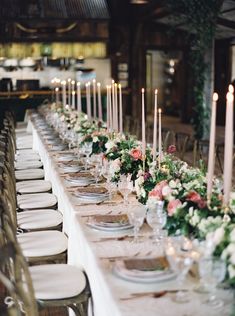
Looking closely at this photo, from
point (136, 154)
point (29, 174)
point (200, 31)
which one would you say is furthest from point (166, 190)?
point (200, 31)

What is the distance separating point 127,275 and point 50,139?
4.66m

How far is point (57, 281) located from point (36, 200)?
196 centimetres

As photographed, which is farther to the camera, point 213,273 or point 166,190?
point 166,190

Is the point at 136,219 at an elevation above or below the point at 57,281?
above

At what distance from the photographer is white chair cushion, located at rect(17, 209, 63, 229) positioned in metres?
4.10

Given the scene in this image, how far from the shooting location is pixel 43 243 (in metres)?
3.63

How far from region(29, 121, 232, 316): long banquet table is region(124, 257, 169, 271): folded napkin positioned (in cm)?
8

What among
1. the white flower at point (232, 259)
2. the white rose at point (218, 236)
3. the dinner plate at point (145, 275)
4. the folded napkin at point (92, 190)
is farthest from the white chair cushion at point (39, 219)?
the white flower at point (232, 259)

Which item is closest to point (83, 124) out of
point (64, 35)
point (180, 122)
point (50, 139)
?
point (50, 139)

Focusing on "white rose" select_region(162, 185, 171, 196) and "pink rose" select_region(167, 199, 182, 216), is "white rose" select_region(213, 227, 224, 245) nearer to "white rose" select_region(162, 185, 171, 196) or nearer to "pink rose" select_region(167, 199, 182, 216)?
"pink rose" select_region(167, 199, 182, 216)

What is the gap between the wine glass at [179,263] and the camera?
2.10 meters

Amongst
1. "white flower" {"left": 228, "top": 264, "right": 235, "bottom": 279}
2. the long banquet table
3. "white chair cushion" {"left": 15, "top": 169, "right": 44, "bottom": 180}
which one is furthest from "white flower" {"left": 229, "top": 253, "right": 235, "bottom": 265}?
"white chair cushion" {"left": 15, "top": 169, "right": 44, "bottom": 180}

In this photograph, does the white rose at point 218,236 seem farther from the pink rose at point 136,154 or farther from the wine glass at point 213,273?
the pink rose at point 136,154

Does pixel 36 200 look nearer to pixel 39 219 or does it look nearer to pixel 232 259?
pixel 39 219
